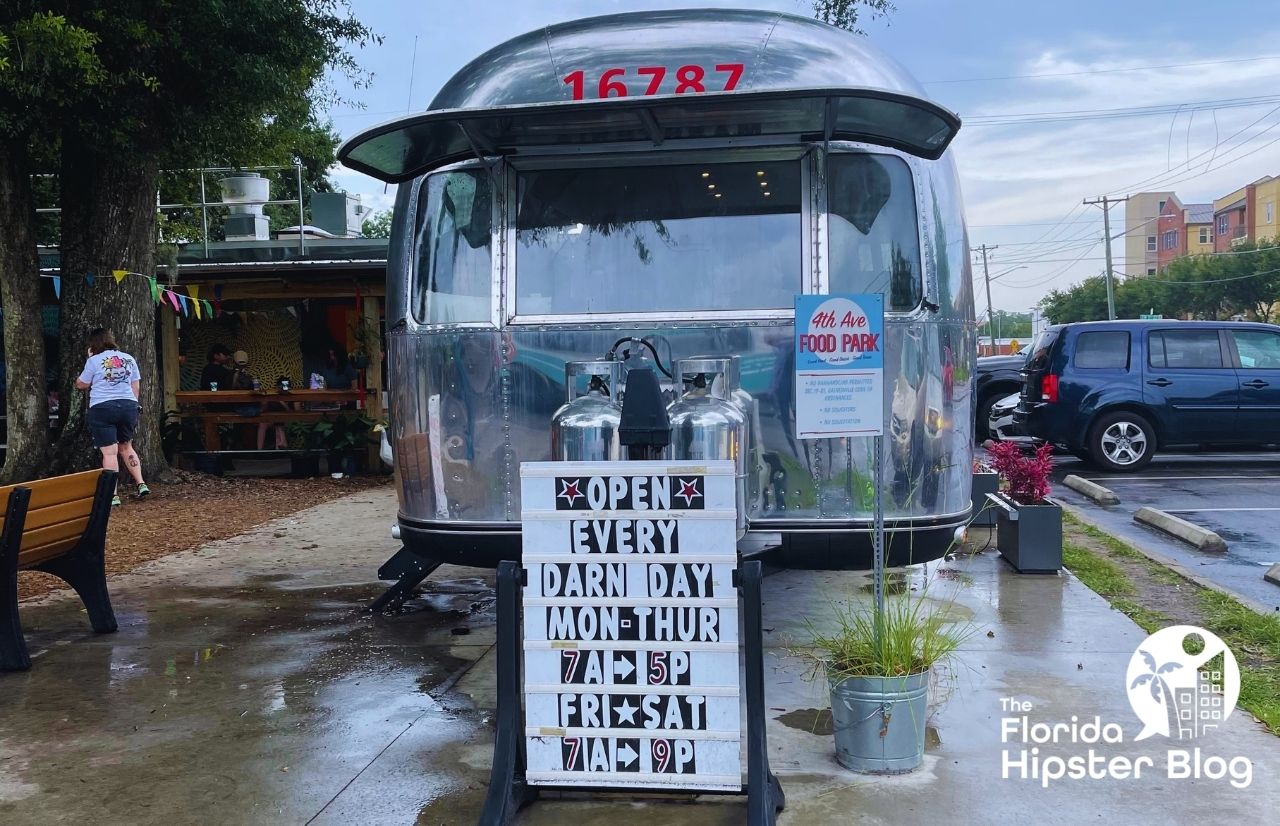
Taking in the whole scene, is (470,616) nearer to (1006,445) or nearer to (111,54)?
(1006,445)

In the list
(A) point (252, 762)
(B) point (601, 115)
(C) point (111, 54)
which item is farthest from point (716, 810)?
(C) point (111, 54)

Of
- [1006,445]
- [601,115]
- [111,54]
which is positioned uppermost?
[111,54]

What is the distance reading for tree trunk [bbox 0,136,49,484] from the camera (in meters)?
11.0

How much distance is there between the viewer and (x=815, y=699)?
4719 millimetres

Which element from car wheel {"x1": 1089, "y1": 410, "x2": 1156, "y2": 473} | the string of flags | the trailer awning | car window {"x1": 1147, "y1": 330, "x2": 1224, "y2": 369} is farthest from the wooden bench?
car window {"x1": 1147, "y1": 330, "x2": 1224, "y2": 369}

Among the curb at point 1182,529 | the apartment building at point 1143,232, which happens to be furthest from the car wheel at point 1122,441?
the apartment building at point 1143,232

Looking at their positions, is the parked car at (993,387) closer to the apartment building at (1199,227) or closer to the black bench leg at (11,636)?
the black bench leg at (11,636)

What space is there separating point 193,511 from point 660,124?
25.9ft

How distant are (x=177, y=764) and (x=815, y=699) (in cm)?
261

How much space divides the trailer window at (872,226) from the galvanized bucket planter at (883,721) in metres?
1.67

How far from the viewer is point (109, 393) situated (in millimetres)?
10312

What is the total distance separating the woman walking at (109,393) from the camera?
33.8 feet

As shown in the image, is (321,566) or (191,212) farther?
(191,212)

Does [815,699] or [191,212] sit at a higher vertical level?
[191,212]
